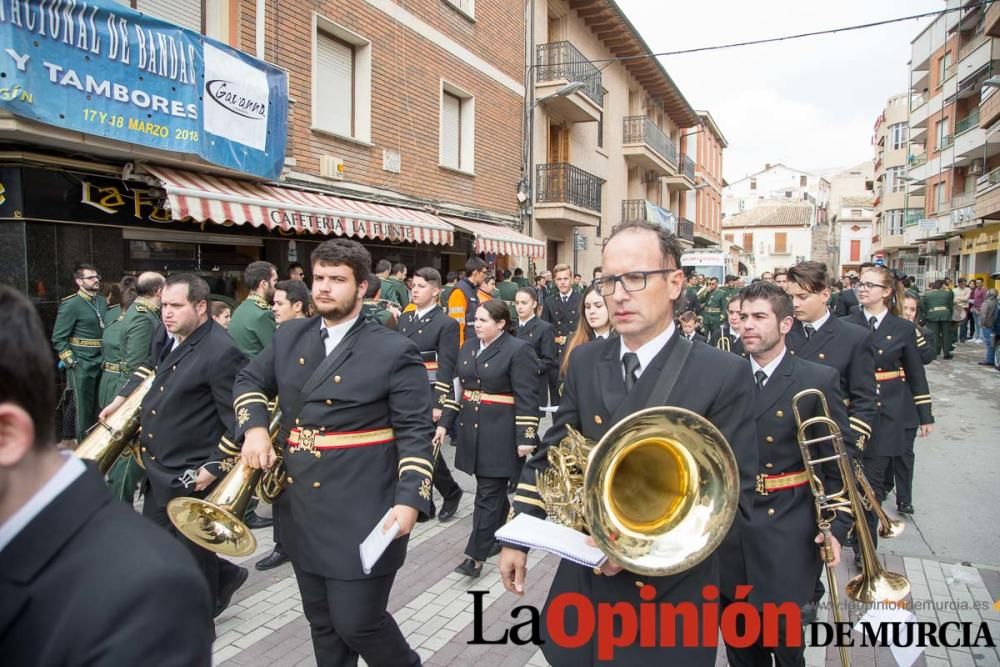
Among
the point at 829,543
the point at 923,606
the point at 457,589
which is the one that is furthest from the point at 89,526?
the point at 923,606

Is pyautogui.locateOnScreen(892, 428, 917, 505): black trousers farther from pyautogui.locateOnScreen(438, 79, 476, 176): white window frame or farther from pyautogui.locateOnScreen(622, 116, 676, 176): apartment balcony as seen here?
pyautogui.locateOnScreen(622, 116, 676, 176): apartment balcony

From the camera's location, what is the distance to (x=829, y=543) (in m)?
3.12

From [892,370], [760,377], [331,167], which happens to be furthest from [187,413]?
[331,167]

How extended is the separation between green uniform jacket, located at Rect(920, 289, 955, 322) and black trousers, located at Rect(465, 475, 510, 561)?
54.9ft

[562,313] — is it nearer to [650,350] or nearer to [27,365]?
[650,350]

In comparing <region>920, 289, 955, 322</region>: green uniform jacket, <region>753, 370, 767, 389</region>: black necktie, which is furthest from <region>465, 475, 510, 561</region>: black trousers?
<region>920, 289, 955, 322</region>: green uniform jacket

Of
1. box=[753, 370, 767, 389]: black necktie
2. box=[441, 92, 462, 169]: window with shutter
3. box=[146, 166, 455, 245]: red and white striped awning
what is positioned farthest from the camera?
box=[441, 92, 462, 169]: window with shutter

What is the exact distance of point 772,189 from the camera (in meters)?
83.6

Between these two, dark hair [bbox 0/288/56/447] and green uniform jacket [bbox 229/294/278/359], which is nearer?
dark hair [bbox 0/288/56/447]

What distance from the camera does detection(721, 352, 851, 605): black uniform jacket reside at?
3.09 m

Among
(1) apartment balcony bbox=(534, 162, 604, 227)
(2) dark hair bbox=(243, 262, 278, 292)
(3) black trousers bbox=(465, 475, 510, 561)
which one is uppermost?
(1) apartment balcony bbox=(534, 162, 604, 227)

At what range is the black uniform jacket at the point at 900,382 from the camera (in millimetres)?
5605

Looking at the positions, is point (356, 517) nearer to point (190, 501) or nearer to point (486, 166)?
point (190, 501)

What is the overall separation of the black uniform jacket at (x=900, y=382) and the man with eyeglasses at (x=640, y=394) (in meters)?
4.10
